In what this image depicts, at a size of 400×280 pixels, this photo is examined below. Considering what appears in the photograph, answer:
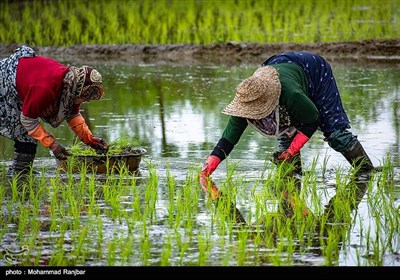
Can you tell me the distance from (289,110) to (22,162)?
197cm

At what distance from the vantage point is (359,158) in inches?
282

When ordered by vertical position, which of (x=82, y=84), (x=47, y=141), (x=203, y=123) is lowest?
(x=203, y=123)

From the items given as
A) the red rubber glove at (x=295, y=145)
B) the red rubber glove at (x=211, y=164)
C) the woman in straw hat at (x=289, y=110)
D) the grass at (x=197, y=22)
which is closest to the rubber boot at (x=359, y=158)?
the woman in straw hat at (x=289, y=110)

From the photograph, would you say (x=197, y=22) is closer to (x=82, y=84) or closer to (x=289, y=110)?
(x=82, y=84)

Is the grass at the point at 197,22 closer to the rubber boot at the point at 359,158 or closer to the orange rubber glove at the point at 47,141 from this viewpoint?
the rubber boot at the point at 359,158

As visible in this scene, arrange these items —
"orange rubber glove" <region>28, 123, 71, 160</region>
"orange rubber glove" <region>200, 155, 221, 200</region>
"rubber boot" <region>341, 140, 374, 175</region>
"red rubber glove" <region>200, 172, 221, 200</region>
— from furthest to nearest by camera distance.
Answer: "rubber boot" <region>341, 140, 374, 175</region>, "orange rubber glove" <region>28, 123, 71, 160</region>, "orange rubber glove" <region>200, 155, 221, 200</region>, "red rubber glove" <region>200, 172, 221, 200</region>

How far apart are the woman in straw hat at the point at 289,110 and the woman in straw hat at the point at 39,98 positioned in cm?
93

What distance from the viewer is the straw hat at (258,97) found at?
6555 millimetres

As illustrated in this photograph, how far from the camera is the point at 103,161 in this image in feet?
23.6

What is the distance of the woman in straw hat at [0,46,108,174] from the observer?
6848 millimetres

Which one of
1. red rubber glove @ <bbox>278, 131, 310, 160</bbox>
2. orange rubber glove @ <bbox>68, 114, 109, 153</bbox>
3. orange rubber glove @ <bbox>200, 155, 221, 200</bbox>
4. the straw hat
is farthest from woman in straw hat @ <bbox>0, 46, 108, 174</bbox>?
red rubber glove @ <bbox>278, 131, 310, 160</bbox>

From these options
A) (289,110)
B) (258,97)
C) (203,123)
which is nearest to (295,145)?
(289,110)

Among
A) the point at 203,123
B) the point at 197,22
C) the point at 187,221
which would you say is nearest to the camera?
the point at 187,221

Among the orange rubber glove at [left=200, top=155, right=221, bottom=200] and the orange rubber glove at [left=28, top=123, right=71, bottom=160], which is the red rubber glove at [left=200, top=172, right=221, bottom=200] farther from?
the orange rubber glove at [left=28, top=123, right=71, bottom=160]
